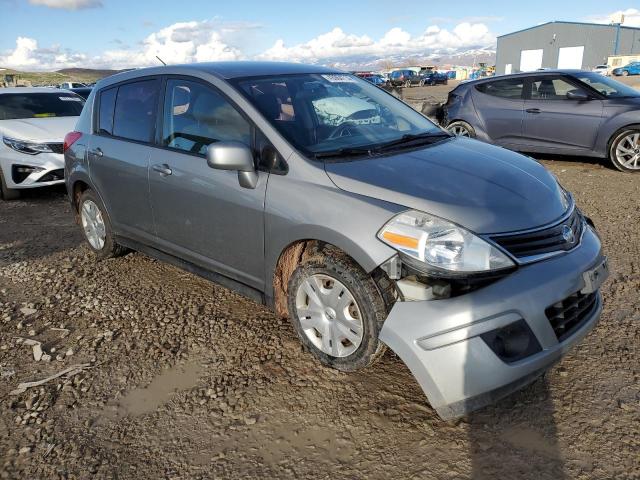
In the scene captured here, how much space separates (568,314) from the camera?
8.14ft

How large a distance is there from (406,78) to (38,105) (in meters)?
43.6

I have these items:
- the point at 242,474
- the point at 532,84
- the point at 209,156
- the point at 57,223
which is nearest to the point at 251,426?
the point at 242,474

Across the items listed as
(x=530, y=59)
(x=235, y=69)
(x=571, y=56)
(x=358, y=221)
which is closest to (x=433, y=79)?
(x=530, y=59)

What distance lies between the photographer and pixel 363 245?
253 cm

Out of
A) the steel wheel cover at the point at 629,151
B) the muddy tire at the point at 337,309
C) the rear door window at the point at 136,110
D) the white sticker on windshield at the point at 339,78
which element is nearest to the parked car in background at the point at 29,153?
the rear door window at the point at 136,110

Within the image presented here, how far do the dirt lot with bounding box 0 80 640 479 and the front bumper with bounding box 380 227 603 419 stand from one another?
302 mm

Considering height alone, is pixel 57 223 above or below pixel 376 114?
below

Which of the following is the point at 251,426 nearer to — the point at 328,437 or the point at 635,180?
the point at 328,437

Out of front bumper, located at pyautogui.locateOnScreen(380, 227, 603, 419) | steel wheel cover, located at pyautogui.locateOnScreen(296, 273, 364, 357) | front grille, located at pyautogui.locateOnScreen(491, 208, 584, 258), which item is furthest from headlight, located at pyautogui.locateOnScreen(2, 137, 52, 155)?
front grille, located at pyautogui.locateOnScreen(491, 208, 584, 258)

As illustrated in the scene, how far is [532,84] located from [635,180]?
7.38 feet

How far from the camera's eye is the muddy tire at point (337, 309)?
2.58 meters

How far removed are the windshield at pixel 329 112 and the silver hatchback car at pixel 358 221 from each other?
0.05 ft

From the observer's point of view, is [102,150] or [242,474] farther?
[102,150]

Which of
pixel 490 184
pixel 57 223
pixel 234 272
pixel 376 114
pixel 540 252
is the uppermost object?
pixel 376 114
